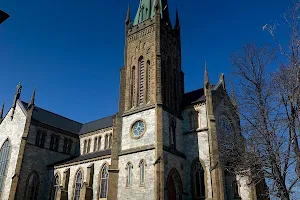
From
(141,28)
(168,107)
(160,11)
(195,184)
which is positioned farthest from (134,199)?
(160,11)

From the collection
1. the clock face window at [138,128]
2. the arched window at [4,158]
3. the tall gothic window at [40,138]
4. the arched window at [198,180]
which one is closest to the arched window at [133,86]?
the clock face window at [138,128]

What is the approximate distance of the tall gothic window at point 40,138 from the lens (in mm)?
38031

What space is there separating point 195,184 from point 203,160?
2473 mm

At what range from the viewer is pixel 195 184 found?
27.3m

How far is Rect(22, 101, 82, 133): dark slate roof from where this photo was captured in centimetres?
4075

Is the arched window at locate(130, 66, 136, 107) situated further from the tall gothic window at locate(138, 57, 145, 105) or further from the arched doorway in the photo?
the arched doorway

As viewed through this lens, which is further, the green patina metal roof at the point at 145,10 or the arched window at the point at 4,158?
the arched window at the point at 4,158

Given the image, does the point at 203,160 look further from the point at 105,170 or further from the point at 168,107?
the point at 105,170

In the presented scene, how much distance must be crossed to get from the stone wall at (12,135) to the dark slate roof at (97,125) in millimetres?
9806

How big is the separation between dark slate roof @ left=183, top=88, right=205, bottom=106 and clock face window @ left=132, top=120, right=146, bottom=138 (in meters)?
6.30

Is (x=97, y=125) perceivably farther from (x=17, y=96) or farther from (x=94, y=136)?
(x=17, y=96)

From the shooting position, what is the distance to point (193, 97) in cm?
3328

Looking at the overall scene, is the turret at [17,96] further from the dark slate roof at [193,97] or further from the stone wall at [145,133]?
the dark slate roof at [193,97]

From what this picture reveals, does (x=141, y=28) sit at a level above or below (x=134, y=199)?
above
